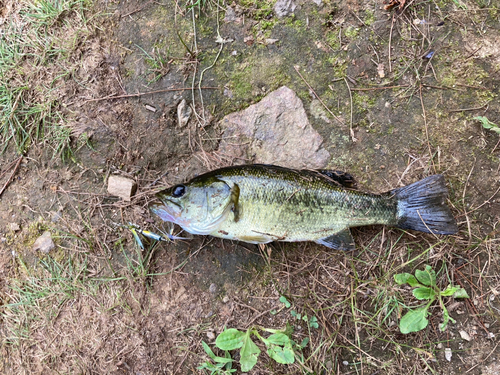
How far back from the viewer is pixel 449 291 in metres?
3.20

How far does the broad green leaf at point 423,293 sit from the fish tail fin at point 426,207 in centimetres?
60

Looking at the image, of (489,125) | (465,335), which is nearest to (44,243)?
(465,335)

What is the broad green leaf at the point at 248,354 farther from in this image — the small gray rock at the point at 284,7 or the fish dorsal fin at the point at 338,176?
the small gray rock at the point at 284,7

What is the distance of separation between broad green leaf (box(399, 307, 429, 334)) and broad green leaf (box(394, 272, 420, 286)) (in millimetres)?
286

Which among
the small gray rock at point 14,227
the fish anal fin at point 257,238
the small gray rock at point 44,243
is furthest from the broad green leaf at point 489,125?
the small gray rock at point 14,227

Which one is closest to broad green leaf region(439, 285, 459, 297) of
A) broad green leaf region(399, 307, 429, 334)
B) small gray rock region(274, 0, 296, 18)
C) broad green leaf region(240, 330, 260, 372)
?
broad green leaf region(399, 307, 429, 334)

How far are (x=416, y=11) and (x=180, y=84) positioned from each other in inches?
112

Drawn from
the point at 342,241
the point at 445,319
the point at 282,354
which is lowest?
the point at 282,354

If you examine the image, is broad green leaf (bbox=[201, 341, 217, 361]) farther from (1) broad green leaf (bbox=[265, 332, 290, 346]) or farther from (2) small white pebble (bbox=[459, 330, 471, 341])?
(2) small white pebble (bbox=[459, 330, 471, 341])

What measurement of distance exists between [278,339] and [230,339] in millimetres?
494

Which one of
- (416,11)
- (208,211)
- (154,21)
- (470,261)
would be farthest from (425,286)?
(154,21)

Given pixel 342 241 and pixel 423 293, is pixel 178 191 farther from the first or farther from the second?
pixel 423 293

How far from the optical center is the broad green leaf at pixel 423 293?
324cm

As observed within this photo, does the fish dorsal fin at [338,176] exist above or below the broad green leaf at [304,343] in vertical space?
above
